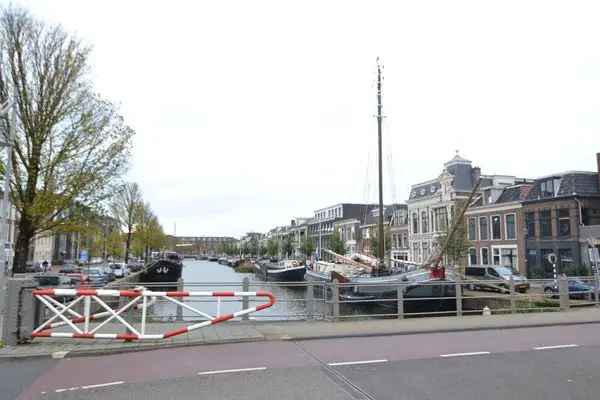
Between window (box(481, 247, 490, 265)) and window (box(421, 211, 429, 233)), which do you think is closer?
window (box(481, 247, 490, 265))

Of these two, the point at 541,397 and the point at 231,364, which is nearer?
the point at 541,397

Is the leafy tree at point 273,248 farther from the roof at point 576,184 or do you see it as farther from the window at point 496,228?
the roof at point 576,184

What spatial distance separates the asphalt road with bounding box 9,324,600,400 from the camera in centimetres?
622

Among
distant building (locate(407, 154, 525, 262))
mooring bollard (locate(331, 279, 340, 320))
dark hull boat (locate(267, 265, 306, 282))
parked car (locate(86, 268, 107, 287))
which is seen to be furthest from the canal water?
distant building (locate(407, 154, 525, 262))

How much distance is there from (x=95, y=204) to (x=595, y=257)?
21880 mm

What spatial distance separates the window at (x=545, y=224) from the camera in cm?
4022

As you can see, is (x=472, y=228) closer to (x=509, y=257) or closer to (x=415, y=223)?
(x=509, y=257)

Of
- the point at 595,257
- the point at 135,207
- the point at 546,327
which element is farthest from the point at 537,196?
the point at 135,207

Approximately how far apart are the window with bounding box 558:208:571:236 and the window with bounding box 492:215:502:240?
6.91m

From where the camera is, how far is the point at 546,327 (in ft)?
40.1

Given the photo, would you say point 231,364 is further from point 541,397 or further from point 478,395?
point 541,397

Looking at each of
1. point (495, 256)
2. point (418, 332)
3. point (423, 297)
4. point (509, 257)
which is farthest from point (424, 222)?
point (418, 332)

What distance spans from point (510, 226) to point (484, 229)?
327 cm

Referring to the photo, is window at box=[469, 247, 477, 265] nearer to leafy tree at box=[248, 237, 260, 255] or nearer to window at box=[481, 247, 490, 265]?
window at box=[481, 247, 490, 265]
